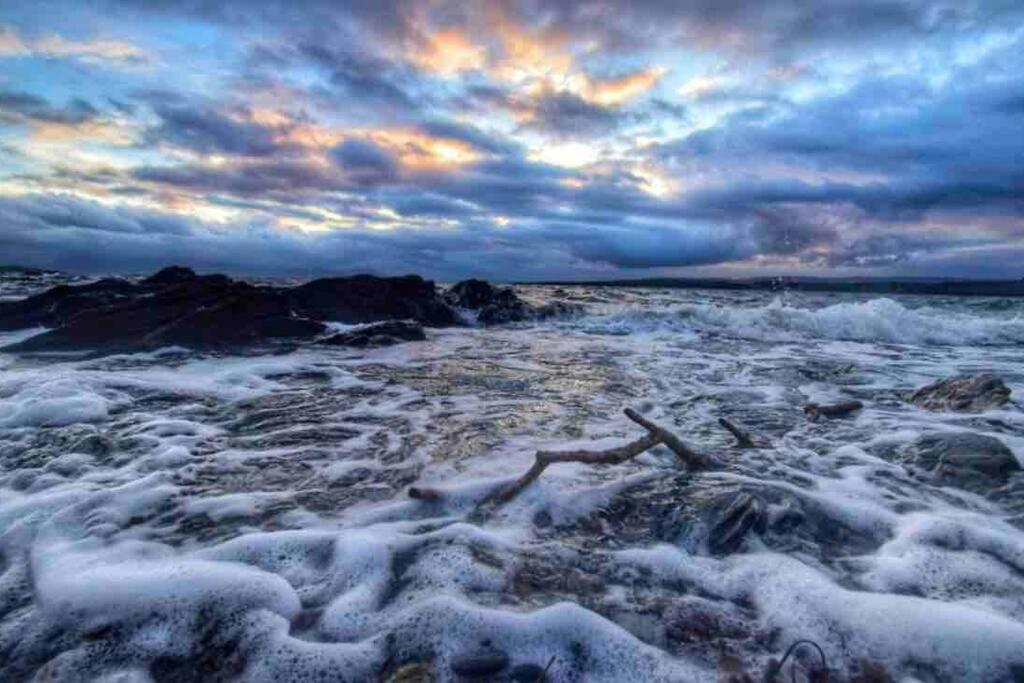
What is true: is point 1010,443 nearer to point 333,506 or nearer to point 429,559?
point 429,559

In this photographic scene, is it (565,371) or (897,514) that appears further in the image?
(565,371)

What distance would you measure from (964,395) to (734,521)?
4.69m

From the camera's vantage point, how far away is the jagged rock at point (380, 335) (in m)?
10.8

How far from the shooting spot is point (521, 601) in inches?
96.0

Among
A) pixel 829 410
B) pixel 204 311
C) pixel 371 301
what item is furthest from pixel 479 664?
pixel 371 301

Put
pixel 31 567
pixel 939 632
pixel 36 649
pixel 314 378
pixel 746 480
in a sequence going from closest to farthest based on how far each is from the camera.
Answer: pixel 36 649 → pixel 939 632 → pixel 31 567 → pixel 746 480 → pixel 314 378

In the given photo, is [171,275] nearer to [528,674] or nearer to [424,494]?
[424,494]

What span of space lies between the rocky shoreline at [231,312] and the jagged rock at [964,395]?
8.54m

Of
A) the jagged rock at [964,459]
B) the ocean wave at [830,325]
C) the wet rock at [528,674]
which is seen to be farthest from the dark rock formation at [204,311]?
the wet rock at [528,674]

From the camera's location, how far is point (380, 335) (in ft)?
37.2

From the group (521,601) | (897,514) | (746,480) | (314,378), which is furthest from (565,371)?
(521,601)

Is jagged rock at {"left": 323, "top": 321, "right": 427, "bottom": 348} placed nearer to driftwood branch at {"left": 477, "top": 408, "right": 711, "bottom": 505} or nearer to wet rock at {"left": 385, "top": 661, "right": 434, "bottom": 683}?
driftwood branch at {"left": 477, "top": 408, "right": 711, "bottom": 505}

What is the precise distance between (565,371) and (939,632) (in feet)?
20.9

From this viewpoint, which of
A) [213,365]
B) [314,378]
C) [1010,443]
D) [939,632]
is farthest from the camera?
[213,365]
